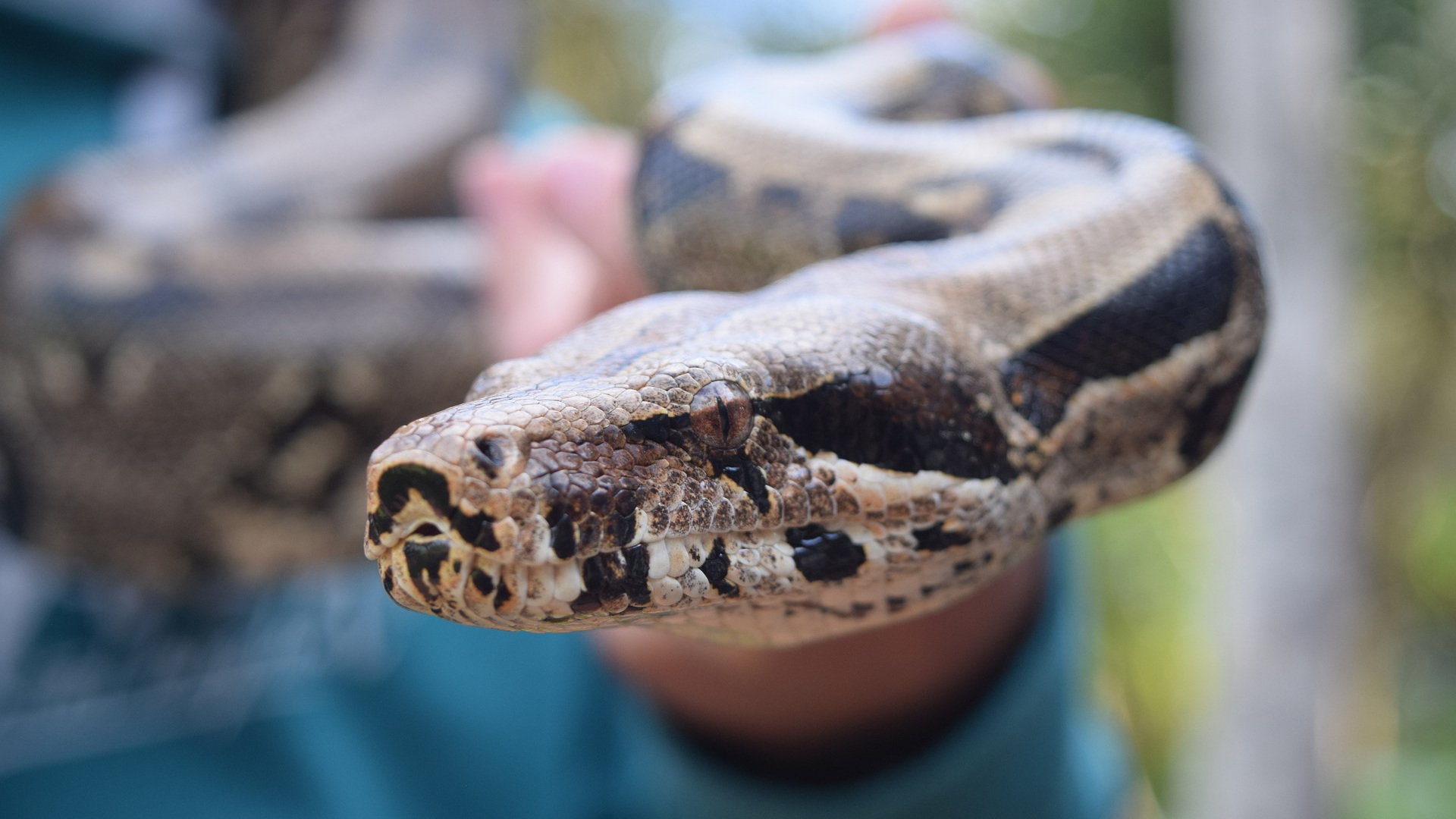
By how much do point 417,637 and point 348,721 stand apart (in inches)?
10.3

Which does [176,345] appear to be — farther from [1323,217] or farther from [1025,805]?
[1323,217]

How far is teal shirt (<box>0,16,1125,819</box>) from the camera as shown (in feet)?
6.88

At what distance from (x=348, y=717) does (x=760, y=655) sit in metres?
1.24

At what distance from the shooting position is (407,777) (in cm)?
262

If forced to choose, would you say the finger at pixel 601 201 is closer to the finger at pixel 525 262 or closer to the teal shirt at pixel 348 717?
the finger at pixel 525 262

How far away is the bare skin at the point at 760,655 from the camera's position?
6.26 ft

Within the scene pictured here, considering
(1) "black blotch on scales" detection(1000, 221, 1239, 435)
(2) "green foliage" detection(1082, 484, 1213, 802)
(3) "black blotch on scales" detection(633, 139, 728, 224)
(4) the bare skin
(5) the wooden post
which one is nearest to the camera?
(1) "black blotch on scales" detection(1000, 221, 1239, 435)

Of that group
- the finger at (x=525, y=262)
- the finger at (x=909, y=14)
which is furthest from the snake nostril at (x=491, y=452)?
the finger at (x=909, y=14)

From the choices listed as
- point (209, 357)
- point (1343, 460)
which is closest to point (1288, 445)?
point (1343, 460)

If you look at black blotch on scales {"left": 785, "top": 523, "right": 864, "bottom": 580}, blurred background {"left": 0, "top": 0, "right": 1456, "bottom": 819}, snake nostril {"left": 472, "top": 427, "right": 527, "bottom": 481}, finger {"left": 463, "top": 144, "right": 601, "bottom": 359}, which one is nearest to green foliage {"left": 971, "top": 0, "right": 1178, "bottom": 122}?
blurred background {"left": 0, "top": 0, "right": 1456, "bottom": 819}

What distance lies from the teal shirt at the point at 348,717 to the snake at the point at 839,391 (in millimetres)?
931

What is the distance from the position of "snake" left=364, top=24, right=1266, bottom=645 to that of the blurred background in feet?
11.7

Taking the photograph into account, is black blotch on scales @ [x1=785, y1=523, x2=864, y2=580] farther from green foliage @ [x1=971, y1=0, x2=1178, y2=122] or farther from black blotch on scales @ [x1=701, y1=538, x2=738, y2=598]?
green foliage @ [x1=971, y1=0, x2=1178, y2=122]

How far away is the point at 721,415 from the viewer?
990mm
